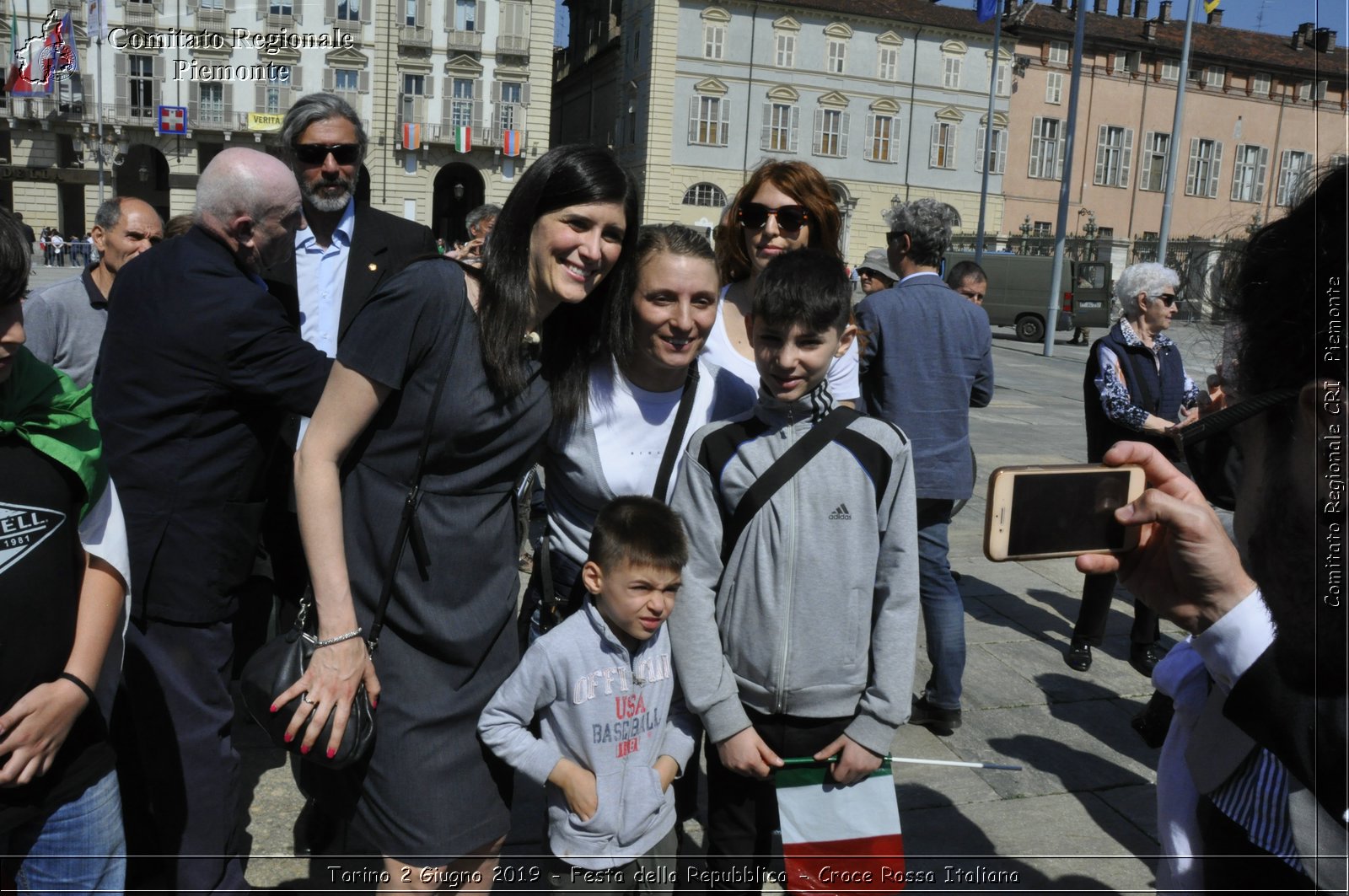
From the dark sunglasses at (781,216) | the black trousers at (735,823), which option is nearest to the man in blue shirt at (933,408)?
the dark sunglasses at (781,216)

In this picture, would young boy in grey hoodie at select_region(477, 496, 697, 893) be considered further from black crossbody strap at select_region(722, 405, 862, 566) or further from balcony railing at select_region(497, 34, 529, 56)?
balcony railing at select_region(497, 34, 529, 56)

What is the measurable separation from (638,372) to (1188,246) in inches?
48.1

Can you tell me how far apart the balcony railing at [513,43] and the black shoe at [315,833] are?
44122mm

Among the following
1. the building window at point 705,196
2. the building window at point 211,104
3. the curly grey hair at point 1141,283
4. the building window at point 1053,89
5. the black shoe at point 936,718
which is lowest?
the black shoe at point 936,718

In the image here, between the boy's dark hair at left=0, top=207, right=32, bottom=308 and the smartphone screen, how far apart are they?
1.57m

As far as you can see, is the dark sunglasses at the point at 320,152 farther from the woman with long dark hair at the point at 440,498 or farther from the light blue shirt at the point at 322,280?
the woman with long dark hair at the point at 440,498

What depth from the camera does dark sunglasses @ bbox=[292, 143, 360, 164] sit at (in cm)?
349

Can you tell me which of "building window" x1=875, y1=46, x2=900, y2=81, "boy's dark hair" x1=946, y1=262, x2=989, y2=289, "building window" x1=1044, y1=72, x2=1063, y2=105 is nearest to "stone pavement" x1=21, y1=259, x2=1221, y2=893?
"boy's dark hair" x1=946, y1=262, x2=989, y2=289

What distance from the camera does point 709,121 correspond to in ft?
141

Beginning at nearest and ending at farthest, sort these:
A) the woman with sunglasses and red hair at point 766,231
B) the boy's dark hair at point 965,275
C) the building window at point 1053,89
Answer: the woman with sunglasses and red hair at point 766,231, the boy's dark hair at point 965,275, the building window at point 1053,89

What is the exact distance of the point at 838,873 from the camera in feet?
7.31

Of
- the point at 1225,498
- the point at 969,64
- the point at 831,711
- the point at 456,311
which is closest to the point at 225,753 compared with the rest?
the point at 456,311

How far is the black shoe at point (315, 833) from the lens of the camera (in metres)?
2.91

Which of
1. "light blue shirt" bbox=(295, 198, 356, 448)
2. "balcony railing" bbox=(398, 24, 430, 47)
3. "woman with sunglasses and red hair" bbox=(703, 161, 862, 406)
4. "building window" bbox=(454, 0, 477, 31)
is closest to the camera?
"woman with sunglasses and red hair" bbox=(703, 161, 862, 406)
